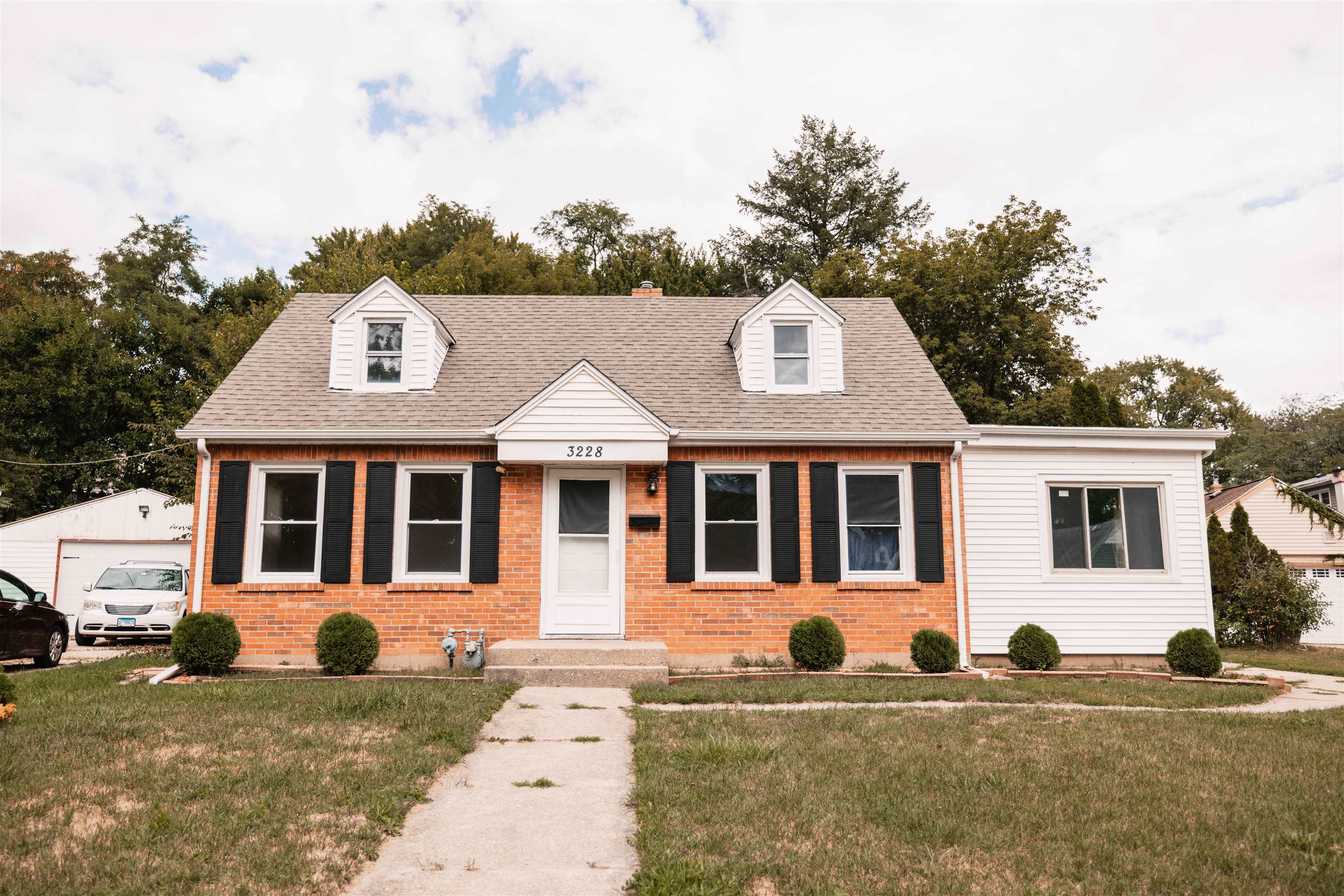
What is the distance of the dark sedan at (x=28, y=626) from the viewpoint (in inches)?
490

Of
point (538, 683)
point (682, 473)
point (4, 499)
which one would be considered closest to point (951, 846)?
point (538, 683)

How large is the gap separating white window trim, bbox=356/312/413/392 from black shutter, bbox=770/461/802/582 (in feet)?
18.3

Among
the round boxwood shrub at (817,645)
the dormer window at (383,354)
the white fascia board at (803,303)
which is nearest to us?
the round boxwood shrub at (817,645)

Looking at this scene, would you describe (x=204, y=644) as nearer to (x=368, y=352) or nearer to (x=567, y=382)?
(x=368, y=352)

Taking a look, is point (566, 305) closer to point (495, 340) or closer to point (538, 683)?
point (495, 340)

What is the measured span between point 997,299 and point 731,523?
2098 centimetres

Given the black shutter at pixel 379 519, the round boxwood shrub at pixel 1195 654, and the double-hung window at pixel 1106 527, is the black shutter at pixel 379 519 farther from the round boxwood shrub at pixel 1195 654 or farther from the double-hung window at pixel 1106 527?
the round boxwood shrub at pixel 1195 654

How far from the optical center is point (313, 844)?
4.49 meters

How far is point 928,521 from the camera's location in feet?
39.1

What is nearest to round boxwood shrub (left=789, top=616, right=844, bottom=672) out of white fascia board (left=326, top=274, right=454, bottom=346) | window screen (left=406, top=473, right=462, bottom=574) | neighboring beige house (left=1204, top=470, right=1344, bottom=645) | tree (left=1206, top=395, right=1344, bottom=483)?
window screen (left=406, top=473, right=462, bottom=574)

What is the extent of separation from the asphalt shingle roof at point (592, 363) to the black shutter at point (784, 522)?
24.2 inches

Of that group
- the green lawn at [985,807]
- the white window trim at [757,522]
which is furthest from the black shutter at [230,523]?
the green lawn at [985,807]

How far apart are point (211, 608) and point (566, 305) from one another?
7.67 metres

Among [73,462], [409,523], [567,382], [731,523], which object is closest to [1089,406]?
[731,523]
